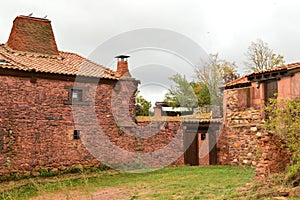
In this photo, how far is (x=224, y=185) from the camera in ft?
39.7

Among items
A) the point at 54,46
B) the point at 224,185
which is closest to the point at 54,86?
the point at 54,46

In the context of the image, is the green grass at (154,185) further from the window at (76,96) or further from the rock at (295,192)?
the window at (76,96)

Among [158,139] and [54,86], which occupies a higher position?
[54,86]

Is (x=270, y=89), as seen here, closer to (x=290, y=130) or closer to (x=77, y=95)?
(x=290, y=130)

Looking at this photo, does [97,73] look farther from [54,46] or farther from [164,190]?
[164,190]

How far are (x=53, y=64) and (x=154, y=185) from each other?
7.99 meters

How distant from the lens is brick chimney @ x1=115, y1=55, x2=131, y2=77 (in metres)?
19.8

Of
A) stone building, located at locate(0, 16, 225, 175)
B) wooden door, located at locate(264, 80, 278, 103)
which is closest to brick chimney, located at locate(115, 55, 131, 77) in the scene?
stone building, located at locate(0, 16, 225, 175)

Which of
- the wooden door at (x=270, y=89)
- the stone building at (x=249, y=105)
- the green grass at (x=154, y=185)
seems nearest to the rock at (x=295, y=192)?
the green grass at (x=154, y=185)

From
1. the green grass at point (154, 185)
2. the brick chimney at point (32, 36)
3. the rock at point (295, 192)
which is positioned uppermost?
the brick chimney at point (32, 36)

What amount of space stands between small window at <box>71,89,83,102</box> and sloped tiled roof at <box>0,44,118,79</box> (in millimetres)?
777

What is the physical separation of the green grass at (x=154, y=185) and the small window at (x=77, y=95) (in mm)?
3398

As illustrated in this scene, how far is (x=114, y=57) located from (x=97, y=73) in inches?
78.2

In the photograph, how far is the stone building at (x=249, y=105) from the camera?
1709 centimetres
